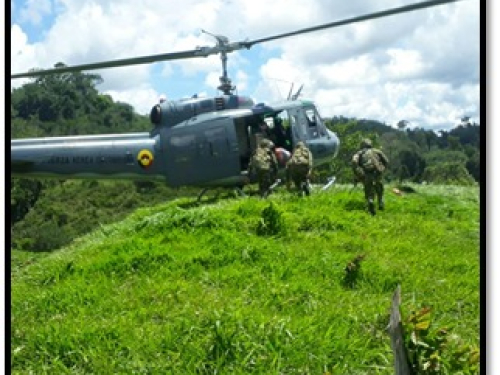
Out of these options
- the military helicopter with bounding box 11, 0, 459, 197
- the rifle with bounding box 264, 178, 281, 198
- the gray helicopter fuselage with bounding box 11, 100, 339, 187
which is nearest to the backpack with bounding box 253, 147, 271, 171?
the rifle with bounding box 264, 178, 281, 198

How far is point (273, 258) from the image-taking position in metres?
3.00

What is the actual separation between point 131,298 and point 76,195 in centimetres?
234

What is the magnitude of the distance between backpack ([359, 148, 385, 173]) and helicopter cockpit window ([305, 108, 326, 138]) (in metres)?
2.12

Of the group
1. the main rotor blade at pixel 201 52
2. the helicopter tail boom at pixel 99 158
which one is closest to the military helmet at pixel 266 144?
the helicopter tail boom at pixel 99 158

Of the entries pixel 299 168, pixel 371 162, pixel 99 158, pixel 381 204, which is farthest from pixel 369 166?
pixel 99 158

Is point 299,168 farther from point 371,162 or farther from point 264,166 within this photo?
point 371,162

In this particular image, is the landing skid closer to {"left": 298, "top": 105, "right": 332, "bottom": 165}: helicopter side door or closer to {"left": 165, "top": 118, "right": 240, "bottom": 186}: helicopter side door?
{"left": 165, "top": 118, "right": 240, "bottom": 186}: helicopter side door

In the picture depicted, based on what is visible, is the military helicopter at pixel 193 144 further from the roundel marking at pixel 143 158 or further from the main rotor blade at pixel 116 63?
the main rotor blade at pixel 116 63

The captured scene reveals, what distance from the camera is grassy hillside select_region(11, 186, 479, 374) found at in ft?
7.44

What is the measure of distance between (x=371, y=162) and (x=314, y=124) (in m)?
2.31

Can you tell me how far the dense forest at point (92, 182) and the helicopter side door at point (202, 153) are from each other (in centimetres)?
23

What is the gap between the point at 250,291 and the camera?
2.74 m

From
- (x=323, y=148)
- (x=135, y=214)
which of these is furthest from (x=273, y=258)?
(x=323, y=148)

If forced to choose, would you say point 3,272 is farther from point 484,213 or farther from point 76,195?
point 76,195
